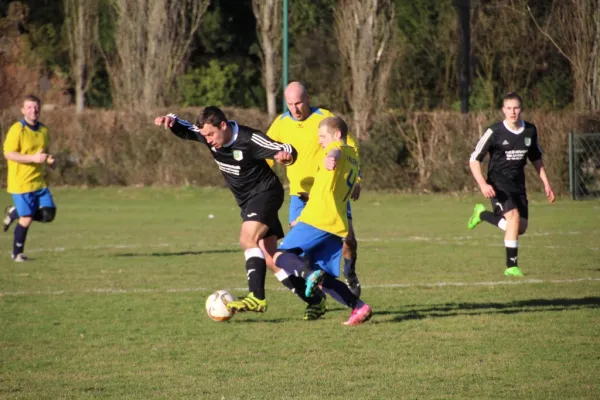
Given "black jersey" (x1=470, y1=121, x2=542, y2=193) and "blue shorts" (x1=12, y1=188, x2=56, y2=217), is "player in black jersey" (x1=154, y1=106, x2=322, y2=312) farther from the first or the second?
"blue shorts" (x1=12, y1=188, x2=56, y2=217)

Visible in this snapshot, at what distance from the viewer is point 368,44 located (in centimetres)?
2933

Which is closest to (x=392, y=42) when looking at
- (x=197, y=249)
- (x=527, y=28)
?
(x=527, y=28)

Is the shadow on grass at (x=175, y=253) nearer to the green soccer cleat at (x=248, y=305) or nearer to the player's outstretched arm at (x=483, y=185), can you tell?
the player's outstretched arm at (x=483, y=185)

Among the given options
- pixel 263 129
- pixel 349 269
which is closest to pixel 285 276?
pixel 349 269

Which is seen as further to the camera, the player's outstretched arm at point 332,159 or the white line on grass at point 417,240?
the white line on grass at point 417,240

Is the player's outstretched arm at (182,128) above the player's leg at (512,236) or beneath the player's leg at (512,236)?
above

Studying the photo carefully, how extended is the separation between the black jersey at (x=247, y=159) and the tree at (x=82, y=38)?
34.4m

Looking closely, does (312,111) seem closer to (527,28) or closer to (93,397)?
(93,397)

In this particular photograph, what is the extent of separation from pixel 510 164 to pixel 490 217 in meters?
1.07

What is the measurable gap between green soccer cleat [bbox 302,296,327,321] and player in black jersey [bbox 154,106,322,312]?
48mm

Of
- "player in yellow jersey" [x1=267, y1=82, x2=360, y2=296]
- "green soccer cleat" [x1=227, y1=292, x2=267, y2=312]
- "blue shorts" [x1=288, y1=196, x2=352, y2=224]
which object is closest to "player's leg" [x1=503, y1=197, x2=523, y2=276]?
"player in yellow jersey" [x1=267, y1=82, x2=360, y2=296]

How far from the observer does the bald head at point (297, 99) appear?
912 centimetres

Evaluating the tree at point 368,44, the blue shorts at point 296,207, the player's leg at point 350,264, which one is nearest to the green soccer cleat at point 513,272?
the player's leg at point 350,264

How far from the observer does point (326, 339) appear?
7.75 m
